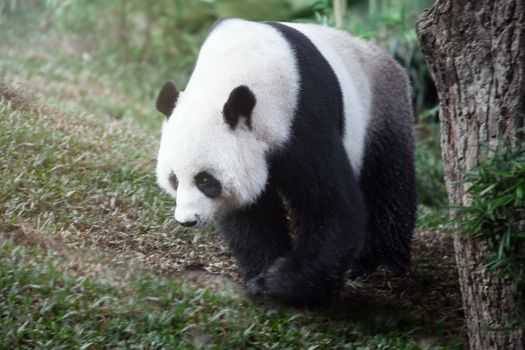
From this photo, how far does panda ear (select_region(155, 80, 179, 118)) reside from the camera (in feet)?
14.0

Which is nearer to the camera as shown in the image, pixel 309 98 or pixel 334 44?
pixel 309 98

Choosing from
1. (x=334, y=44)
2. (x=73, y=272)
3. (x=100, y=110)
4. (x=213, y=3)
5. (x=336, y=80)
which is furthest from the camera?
(x=213, y=3)

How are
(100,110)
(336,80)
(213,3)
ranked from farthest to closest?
(213,3) → (100,110) → (336,80)

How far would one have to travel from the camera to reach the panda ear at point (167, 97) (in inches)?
167

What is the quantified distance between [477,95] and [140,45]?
6.75 m

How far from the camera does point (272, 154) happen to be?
4.04 m

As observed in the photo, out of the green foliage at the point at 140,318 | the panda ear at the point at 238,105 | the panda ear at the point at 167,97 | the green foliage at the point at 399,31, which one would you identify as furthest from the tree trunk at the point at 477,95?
the green foliage at the point at 399,31

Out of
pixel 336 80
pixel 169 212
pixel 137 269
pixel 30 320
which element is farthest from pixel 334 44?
pixel 30 320

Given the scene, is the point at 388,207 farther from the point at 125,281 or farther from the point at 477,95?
the point at 125,281

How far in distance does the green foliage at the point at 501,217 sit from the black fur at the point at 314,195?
2.83ft

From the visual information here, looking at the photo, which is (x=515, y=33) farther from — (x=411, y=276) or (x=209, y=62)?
(x=411, y=276)

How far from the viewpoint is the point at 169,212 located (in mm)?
4988

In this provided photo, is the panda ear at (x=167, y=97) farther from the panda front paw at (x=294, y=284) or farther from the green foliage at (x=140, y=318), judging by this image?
the panda front paw at (x=294, y=284)

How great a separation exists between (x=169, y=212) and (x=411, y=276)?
1.53 metres
